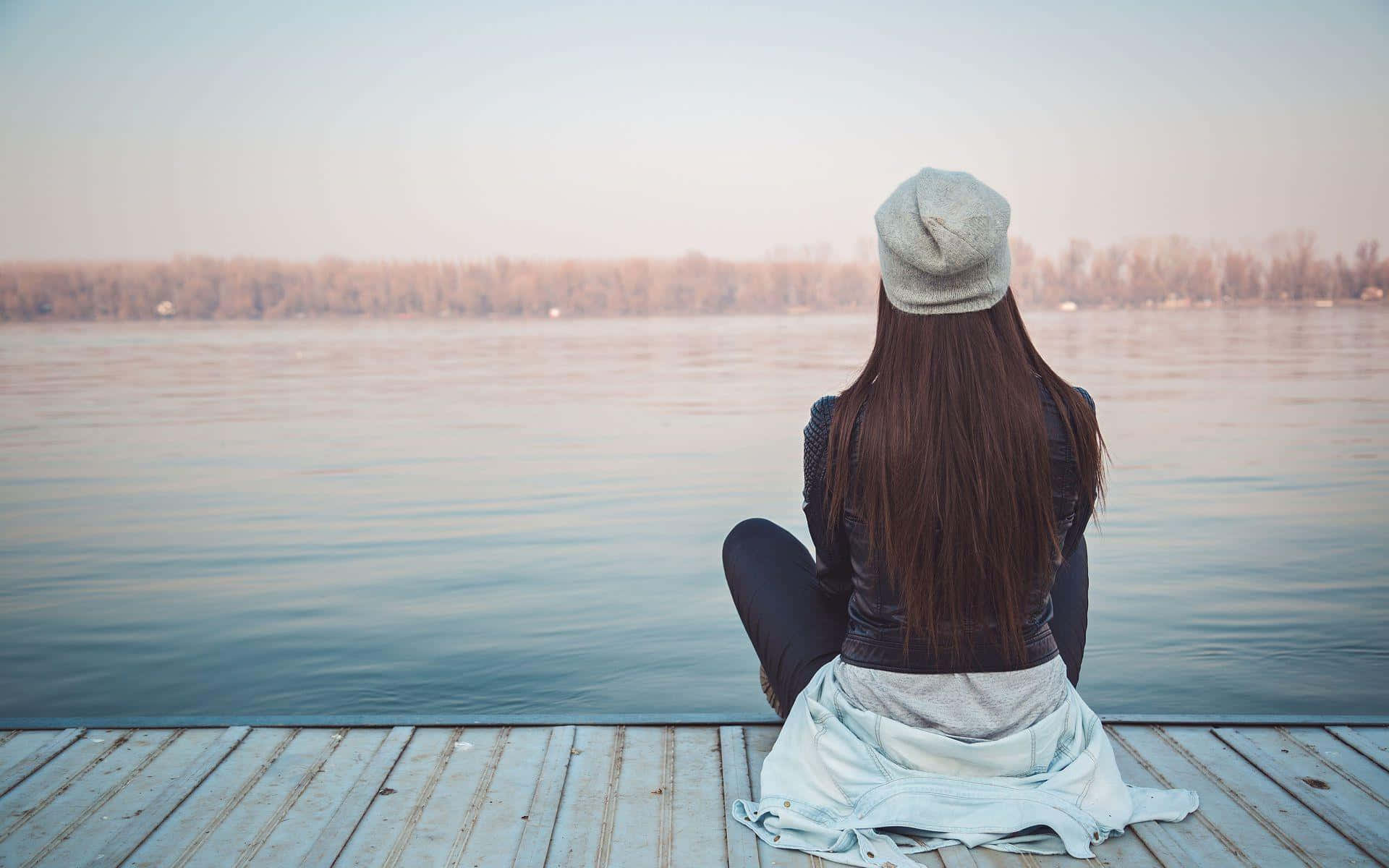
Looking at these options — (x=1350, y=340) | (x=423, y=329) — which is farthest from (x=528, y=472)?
(x=423, y=329)

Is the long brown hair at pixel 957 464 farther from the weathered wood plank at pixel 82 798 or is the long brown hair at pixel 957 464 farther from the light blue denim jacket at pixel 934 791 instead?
the weathered wood plank at pixel 82 798

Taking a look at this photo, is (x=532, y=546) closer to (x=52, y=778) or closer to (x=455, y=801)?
(x=52, y=778)

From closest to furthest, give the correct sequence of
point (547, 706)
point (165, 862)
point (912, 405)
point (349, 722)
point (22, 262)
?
1. point (912, 405)
2. point (165, 862)
3. point (349, 722)
4. point (547, 706)
5. point (22, 262)

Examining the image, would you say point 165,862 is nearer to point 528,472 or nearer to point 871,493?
point 871,493

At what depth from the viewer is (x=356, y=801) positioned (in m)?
2.29

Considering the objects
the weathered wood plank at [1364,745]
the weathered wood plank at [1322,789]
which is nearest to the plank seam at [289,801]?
the weathered wood plank at [1322,789]

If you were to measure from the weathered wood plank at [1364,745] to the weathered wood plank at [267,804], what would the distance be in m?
2.09

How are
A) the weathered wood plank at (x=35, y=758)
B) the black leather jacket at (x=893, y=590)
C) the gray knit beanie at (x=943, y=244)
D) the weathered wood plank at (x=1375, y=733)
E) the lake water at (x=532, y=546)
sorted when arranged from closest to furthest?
the gray knit beanie at (x=943, y=244), the black leather jacket at (x=893, y=590), the weathered wood plank at (x=35, y=758), the weathered wood plank at (x=1375, y=733), the lake water at (x=532, y=546)

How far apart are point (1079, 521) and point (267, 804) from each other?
157 centimetres

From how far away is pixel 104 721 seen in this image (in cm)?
273

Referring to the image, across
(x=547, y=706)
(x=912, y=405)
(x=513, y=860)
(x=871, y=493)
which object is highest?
(x=912, y=405)

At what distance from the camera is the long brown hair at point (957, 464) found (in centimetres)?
191

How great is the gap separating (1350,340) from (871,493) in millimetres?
24890

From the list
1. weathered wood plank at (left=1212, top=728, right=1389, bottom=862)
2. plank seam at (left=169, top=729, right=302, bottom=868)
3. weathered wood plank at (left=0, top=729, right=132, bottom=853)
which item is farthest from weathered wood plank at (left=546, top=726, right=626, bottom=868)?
weathered wood plank at (left=1212, top=728, right=1389, bottom=862)
